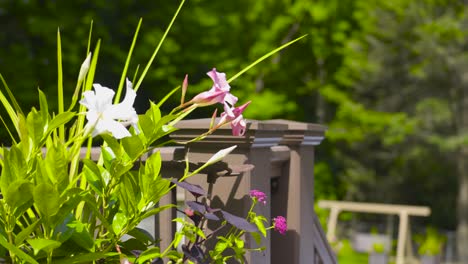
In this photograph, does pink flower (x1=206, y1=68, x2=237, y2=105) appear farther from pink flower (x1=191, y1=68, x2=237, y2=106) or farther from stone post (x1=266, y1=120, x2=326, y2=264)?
stone post (x1=266, y1=120, x2=326, y2=264)

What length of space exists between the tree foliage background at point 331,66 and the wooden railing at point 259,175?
31.0 ft

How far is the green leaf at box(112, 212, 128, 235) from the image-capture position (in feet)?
5.78

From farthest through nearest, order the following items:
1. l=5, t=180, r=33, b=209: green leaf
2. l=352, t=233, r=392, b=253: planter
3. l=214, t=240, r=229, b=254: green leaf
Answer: l=352, t=233, r=392, b=253: planter
l=214, t=240, r=229, b=254: green leaf
l=5, t=180, r=33, b=209: green leaf

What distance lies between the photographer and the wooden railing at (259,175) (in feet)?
6.64

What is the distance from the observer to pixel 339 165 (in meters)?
15.9

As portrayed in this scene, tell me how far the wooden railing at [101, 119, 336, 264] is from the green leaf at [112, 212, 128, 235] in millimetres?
339

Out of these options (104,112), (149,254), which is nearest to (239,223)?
(149,254)

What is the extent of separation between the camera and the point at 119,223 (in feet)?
5.79

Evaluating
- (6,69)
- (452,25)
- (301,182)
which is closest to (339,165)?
(452,25)

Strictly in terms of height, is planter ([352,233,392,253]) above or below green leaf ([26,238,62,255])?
below

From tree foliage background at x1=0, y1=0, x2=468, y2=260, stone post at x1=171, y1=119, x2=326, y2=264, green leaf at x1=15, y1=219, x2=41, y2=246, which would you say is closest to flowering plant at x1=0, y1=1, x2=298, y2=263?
green leaf at x1=15, y1=219, x2=41, y2=246

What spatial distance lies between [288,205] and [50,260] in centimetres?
107

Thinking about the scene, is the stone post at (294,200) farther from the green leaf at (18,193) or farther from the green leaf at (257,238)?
the green leaf at (18,193)

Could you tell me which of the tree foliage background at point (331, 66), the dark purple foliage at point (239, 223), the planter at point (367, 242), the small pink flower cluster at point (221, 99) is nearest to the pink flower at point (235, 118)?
the small pink flower cluster at point (221, 99)
